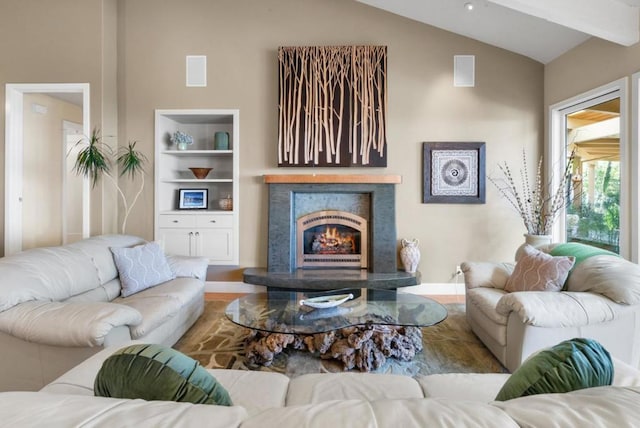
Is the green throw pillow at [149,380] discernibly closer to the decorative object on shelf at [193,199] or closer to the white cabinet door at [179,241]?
the white cabinet door at [179,241]

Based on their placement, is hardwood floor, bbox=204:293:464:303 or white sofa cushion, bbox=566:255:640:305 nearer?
white sofa cushion, bbox=566:255:640:305

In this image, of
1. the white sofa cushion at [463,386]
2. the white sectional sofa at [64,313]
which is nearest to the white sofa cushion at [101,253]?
the white sectional sofa at [64,313]

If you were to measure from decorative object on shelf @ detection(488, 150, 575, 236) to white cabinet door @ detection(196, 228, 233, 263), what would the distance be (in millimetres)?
3252

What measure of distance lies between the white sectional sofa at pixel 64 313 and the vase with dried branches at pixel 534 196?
12.1ft

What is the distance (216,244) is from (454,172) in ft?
9.82

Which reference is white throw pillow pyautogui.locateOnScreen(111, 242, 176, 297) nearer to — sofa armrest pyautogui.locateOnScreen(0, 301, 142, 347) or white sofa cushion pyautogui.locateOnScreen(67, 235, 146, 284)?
white sofa cushion pyautogui.locateOnScreen(67, 235, 146, 284)

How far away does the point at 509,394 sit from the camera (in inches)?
36.1

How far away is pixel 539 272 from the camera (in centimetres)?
260

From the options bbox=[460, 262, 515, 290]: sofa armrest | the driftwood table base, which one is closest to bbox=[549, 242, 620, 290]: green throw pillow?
bbox=[460, 262, 515, 290]: sofa armrest

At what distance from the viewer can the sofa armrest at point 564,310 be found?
6.91ft

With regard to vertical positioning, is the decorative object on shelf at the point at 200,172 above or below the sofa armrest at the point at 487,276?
above

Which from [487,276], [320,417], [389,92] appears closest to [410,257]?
[487,276]

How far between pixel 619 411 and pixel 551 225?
398 cm

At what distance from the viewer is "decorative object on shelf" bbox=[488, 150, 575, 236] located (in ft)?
12.9
